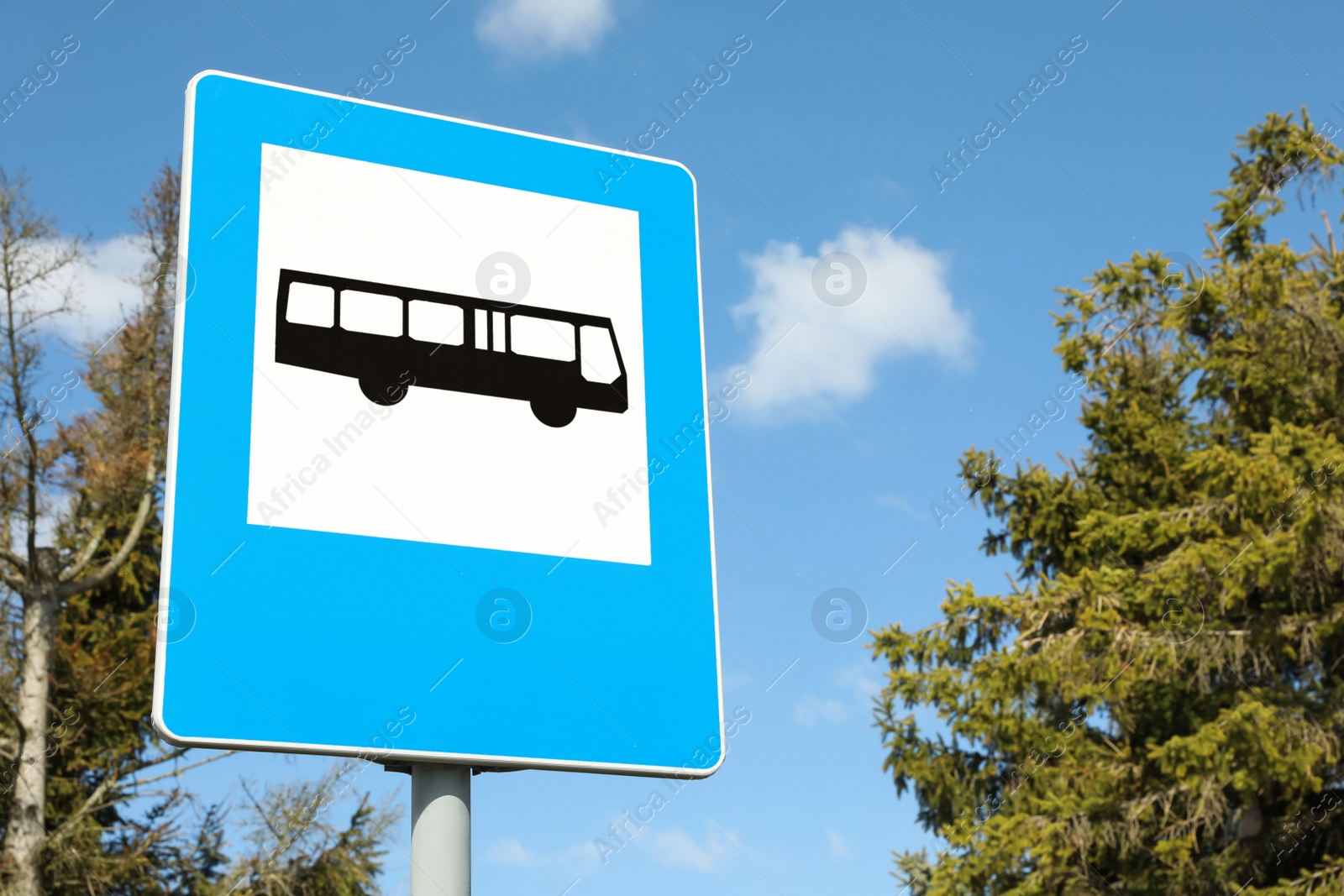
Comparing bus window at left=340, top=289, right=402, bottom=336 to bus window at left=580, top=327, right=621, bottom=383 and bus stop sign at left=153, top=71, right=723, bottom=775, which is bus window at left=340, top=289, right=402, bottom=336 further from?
bus window at left=580, top=327, right=621, bottom=383

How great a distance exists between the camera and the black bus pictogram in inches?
80.7

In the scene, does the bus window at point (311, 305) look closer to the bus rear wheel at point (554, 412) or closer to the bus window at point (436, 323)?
the bus window at point (436, 323)

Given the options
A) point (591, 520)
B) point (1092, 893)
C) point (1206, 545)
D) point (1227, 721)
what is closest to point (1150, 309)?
point (1206, 545)

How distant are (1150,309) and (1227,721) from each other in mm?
5969

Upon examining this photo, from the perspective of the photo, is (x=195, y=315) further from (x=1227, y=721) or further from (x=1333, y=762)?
(x=1333, y=762)

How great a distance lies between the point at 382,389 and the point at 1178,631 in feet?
42.7

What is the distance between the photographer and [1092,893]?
13.6 metres

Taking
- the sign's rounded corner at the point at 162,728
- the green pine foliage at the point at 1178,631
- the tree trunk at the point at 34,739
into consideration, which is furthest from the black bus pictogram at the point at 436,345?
the tree trunk at the point at 34,739

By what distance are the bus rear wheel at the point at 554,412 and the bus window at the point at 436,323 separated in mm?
168

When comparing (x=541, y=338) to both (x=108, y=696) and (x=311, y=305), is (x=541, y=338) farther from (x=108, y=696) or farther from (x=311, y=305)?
(x=108, y=696)

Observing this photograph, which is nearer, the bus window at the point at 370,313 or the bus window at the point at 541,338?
the bus window at the point at 370,313

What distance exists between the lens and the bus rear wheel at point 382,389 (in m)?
2.04

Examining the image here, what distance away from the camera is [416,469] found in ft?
6.63

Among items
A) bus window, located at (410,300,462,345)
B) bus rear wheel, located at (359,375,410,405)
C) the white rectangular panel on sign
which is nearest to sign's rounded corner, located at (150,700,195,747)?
the white rectangular panel on sign
